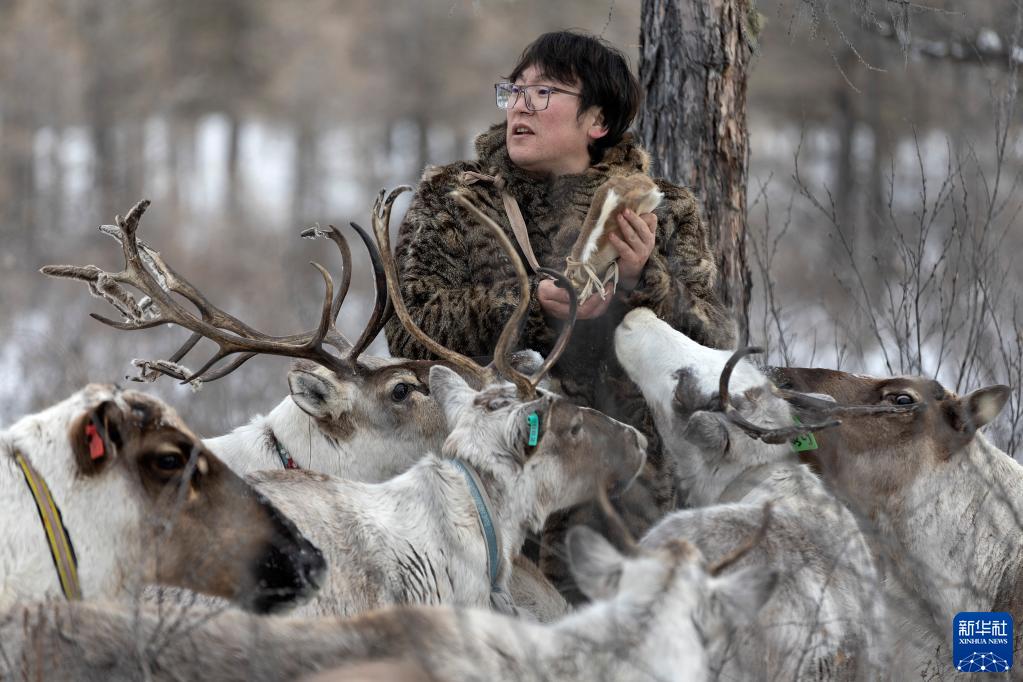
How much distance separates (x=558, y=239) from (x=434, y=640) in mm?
2464

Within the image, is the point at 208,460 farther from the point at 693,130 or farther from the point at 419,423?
the point at 693,130

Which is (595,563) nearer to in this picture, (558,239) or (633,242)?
(633,242)

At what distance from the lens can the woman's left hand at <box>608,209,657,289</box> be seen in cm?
487

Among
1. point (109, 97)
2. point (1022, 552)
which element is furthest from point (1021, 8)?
point (109, 97)

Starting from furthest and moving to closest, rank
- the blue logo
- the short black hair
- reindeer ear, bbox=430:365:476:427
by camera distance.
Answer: the short black hair → reindeer ear, bbox=430:365:476:427 → the blue logo

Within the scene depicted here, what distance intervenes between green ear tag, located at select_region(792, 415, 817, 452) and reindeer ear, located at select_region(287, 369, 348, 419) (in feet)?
5.55

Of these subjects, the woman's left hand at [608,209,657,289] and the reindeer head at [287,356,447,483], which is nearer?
the woman's left hand at [608,209,657,289]

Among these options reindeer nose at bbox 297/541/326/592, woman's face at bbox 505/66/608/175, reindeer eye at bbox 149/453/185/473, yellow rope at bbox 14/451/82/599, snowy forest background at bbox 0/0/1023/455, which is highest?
snowy forest background at bbox 0/0/1023/455

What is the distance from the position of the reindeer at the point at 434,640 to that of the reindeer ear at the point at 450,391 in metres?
1.38

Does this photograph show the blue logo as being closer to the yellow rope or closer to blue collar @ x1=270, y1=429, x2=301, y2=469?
blue collar @ x1=270, y1=429, x2=301, y2=469

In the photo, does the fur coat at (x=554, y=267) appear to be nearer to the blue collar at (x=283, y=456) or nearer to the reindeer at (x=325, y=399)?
the reindeer at (x=325, y=399)

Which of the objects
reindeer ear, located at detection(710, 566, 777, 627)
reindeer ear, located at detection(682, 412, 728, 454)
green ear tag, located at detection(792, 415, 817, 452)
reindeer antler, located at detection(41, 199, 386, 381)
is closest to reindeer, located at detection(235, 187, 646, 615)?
reindeer ear, located at detection(682, 412, 728, 454)

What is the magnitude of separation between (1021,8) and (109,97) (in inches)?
728

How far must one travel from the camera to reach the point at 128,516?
12.1 ft
